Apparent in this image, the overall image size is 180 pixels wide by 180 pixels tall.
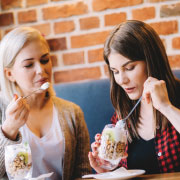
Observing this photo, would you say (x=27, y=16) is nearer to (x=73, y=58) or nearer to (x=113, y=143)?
(x=73, y=58)

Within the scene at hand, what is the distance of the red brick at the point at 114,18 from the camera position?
1.97 m

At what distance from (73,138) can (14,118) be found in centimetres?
40

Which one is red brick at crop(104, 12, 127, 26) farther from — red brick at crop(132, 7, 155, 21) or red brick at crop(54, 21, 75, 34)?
red brick at crop(54, 21, 75, 34)

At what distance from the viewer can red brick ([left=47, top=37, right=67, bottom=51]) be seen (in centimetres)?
205

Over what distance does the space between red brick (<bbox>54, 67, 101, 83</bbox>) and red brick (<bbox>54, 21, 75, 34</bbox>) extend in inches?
10.2

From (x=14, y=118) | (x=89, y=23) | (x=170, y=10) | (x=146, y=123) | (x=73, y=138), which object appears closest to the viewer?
(x=14, y=118)

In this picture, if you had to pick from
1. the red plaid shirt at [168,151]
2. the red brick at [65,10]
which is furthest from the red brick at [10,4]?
the red plaid shirt at [168,151]

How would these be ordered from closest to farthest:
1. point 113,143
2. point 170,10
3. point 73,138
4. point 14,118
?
1. point 113,143
2. point 14,118
3. point 73,138
4. point 170,10

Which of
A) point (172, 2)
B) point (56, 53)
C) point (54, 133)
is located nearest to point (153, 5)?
point (172, 2)

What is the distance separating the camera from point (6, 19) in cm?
213

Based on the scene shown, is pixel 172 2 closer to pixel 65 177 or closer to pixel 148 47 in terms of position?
pixel 148 47

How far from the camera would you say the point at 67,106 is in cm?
172

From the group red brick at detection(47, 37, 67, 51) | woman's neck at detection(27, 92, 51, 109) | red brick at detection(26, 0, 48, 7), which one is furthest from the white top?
red brick at detection(26, 0, 48, 7)

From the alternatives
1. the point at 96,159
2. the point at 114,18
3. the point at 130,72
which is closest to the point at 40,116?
the point at 96,159
